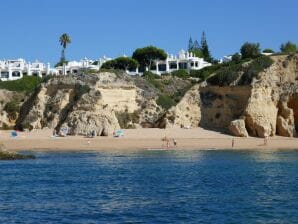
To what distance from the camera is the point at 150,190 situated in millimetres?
26328

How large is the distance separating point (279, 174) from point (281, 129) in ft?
88.9

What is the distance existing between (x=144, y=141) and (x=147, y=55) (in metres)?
42.9

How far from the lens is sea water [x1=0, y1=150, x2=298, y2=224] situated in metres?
20.3

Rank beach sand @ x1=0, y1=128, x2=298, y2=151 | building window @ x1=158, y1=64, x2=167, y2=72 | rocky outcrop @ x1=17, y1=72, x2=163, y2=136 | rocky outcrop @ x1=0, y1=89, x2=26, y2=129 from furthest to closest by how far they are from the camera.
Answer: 1. building window @ x1=158, y1=64, x2=167, y2=72
2. rocky outcrop @ x1=0, y1=89, x2=26, y2=129
3. rocky outcrop @ x1=17, y1=72, x2=163, y2=136
4. beach sand @ x1=0, y1=128, x2=298, y2=151

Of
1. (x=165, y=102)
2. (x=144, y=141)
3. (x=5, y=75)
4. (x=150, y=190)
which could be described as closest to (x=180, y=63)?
(x=5, y=75)

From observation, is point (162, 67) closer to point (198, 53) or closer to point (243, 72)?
point (198, 53)

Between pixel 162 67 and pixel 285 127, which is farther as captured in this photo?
pixel 162 67

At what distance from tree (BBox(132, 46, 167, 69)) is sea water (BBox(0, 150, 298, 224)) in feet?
178

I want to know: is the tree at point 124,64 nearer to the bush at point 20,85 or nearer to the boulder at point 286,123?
the bush at point 20,85

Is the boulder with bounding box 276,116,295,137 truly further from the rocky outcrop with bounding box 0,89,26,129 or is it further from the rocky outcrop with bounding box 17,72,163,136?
the rocky outcrop with bounding box 0,89,26,129

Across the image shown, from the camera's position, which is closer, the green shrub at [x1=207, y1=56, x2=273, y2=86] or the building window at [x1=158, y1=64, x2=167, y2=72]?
the green shrub at [x1=207, y1=56, x2=273, y2=86]

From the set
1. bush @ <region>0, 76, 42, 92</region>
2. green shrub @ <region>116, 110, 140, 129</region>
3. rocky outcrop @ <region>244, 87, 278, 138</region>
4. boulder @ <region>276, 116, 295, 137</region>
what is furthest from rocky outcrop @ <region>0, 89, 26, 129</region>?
boulder @ <region>276, 116, 295, 137</region>

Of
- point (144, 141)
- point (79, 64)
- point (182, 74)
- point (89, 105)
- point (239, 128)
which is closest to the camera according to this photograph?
point (144, 141)

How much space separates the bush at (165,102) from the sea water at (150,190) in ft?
68.3
